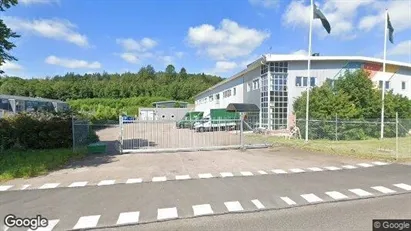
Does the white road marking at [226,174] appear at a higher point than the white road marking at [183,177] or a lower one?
higher

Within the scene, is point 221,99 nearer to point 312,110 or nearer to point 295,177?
point 312,110

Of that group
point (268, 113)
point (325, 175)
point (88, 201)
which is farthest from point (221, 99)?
point (88, 201)

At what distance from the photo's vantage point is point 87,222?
18.0ft

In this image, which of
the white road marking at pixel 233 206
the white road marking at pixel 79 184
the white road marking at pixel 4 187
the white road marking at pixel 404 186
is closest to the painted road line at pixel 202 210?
the white road marking at pixel 233 206

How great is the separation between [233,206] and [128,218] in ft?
6.82

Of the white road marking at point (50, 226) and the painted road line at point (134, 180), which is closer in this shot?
the white road marking at point (50, 226)

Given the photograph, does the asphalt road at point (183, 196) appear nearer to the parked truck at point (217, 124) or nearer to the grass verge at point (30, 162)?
the grass verge at point (30, 162)

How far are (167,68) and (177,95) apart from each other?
4501cm

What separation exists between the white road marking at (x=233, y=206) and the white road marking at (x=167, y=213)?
106 cm

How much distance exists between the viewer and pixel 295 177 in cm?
904

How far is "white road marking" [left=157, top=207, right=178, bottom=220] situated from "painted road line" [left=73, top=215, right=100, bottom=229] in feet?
3.72

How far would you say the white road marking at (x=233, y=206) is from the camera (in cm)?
605

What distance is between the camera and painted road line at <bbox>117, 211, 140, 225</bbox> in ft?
18.0

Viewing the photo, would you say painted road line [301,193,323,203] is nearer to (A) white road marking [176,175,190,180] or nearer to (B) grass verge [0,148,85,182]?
(A) white road marking [176,175,190,180]
